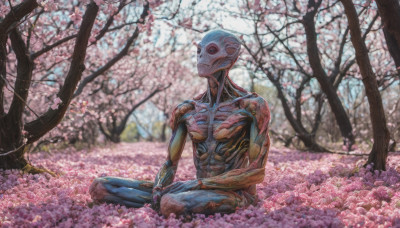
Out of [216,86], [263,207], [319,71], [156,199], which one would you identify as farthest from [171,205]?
[319,71]

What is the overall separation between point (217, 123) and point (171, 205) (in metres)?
1.14

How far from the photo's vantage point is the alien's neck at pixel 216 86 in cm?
479

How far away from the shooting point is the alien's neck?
4.79m

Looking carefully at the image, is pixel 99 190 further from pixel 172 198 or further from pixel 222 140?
pixel 222 140

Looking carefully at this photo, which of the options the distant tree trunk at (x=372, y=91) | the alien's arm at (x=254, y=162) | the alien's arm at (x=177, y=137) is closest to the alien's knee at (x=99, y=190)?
the alien's arm at (x=177, y=137)

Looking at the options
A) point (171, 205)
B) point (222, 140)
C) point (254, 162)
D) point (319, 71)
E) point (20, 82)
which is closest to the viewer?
point (171, 205)

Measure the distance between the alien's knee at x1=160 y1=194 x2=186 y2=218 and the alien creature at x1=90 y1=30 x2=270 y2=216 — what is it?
0.14m

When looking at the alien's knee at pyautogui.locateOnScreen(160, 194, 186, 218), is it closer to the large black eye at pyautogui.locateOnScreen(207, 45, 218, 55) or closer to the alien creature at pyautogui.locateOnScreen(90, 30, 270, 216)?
the alien creature at pyautogui.locateOnScreen(90, 30, 270, 216)

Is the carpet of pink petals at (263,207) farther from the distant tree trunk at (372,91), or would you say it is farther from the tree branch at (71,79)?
the tree branch at (71,79)

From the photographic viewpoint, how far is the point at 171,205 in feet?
13.2

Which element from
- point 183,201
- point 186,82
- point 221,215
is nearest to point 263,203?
point 221,215

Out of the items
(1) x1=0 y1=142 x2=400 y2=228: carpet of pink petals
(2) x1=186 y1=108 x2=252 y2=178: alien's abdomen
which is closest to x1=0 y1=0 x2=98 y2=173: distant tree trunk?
(1) x1=0 y1=142 x2=400 y2=228: carpet of pink petals

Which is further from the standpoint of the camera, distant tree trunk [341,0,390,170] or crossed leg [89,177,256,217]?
distant tree trunk [341,0,390,170]

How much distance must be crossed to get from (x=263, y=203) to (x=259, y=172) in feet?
1.87
